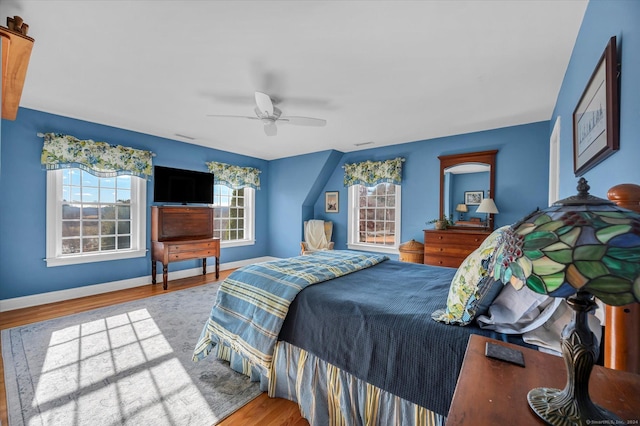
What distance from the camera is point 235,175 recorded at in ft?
18.1

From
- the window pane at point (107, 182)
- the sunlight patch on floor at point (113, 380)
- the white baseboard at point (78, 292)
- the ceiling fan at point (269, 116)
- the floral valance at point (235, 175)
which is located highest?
the ceiling fan at point (269, 116)

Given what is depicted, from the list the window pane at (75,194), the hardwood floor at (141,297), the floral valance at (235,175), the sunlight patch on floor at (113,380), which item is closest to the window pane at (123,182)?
the window pane at (75,194)

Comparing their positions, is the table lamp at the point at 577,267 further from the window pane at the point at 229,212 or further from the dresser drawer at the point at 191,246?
the window pane at the point at 229,212

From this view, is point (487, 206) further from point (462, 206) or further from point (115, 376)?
point (115, 376)

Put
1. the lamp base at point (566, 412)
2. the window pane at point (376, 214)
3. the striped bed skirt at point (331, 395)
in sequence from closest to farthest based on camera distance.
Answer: the lamp base at point (566, 412), the striped bed skirt at point (331, 395), the window pane at point (376, 214)

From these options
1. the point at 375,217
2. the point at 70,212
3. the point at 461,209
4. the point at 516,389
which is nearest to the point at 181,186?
the point at 70,212

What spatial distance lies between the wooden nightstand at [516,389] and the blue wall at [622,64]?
29.2 inches

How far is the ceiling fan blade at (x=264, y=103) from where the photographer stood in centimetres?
247

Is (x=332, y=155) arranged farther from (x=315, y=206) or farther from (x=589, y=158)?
(x=589, y=158)

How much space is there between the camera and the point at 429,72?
239 centimetres

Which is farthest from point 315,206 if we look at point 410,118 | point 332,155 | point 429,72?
point 429,72

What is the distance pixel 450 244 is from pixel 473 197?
2.79ft

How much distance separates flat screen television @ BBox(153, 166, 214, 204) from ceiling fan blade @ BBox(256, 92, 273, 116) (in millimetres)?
2600

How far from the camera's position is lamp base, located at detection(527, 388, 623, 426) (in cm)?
58
